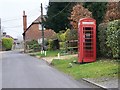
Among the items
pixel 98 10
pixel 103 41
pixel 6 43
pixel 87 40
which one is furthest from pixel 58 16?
pixel 6 43

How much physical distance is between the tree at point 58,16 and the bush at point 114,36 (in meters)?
28.7

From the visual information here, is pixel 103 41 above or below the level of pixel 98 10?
below

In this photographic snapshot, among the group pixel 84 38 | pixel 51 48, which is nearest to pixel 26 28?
pixel 51 48

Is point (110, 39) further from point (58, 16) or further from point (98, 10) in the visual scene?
point (58, 16)

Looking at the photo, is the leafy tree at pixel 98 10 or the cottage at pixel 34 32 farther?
the cottage at pixel 34 32

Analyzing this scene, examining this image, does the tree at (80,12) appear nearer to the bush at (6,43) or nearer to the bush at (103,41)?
the bush at (103,41)

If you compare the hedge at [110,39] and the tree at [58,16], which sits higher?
the tree at [58,16]

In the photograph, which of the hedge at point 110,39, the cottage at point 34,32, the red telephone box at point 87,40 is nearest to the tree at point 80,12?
the red telephone box at point 87,40

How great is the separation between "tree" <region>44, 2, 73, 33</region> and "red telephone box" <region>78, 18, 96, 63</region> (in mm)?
24754

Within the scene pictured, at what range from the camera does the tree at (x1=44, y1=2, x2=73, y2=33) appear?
51.2 metres

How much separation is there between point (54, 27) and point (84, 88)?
39.7 m

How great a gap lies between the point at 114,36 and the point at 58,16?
107 feet

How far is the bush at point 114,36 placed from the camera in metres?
19.2

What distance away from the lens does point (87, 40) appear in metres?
25.6
